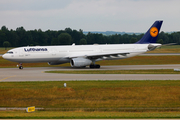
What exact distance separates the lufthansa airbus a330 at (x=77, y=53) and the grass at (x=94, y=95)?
51.1ft

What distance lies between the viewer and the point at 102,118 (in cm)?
1388

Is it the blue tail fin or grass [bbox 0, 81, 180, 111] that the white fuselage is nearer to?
the blue tail fin

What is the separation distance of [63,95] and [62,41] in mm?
110940

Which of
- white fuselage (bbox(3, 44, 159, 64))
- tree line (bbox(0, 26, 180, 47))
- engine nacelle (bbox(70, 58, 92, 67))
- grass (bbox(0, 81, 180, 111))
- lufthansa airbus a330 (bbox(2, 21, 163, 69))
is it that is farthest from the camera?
tree line (bbox(0, 26, 180, 47))

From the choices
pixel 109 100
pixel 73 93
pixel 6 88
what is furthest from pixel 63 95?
pixel 6 88

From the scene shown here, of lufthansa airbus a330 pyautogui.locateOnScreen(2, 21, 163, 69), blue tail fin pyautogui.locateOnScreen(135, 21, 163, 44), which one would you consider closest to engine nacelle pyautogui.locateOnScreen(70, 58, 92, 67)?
lufthansa airbus a330 pyautogui.locateOnScreen(2, 21, 163, 69)

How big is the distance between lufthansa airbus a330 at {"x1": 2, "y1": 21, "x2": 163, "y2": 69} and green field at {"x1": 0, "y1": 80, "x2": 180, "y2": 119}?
615 inches

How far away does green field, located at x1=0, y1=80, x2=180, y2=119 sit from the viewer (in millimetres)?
18047

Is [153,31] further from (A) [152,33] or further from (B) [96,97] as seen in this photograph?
(B) [96,97]

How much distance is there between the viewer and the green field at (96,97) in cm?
1805

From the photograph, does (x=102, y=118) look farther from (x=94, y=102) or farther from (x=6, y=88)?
(x=6, y=88)

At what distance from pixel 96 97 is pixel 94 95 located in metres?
0.60

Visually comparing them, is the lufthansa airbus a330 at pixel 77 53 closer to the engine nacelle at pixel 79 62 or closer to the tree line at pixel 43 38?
the engine nacelle at pixel 79 62

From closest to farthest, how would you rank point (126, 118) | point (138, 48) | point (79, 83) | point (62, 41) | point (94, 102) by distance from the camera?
point (126, 118) < point (94, 102) < point (79, 83) < point (138, 48) < point (62, 41)
